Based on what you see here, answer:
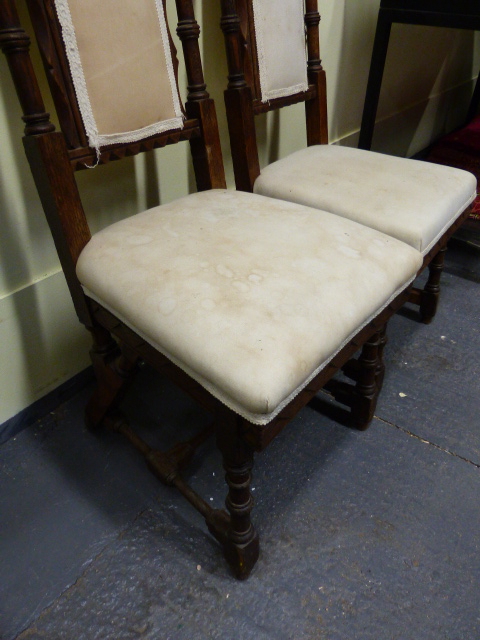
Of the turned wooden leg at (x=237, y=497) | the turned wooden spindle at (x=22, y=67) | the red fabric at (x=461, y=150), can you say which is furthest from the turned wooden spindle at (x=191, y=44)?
the red fabric at (x=461, y=150)

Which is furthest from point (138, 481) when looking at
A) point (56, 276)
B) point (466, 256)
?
point (466, 256)

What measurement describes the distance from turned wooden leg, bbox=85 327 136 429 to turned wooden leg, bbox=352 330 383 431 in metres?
0.43

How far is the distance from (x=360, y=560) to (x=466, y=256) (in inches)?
45.4

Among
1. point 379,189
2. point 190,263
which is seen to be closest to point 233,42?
point 379,189

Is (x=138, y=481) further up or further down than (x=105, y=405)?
further down

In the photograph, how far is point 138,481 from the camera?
3.03 ft

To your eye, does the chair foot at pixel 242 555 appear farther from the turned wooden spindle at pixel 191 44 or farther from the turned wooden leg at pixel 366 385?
the turned wooden spindle at pixel 191 44

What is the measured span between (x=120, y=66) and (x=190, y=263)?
342mm

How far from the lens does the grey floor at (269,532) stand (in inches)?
28.8

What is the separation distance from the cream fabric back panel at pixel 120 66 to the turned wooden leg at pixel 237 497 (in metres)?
0.49

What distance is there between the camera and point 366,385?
949 millimetres

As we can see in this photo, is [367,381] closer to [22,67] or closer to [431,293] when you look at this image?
[431,293]

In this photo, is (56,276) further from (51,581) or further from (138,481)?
(51,581)

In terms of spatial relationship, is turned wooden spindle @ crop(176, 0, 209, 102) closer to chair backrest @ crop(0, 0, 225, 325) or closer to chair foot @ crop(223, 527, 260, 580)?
chair backrest @ crop(0, 0, 225, 325)
